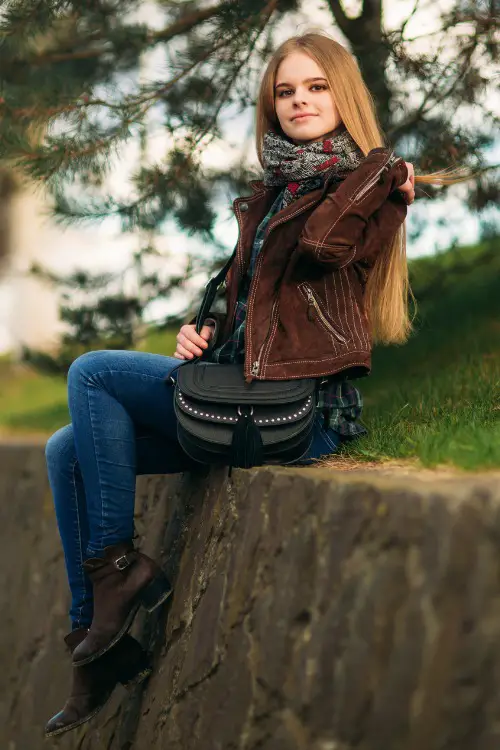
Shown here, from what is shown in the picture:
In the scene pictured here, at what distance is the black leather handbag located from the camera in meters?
2.49

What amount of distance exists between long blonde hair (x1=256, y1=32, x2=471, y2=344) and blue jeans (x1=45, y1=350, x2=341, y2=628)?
396mm

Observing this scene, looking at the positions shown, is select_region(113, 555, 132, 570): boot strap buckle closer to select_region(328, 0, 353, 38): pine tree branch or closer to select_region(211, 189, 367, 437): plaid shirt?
select_region(211, 189, 367, 437): plaid shirt

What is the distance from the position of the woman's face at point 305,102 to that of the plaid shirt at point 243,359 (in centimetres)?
19

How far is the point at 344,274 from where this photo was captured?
264 cm

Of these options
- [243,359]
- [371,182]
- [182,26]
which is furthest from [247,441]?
[182,26]

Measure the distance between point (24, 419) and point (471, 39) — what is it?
3.60m

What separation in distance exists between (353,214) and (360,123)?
399mm

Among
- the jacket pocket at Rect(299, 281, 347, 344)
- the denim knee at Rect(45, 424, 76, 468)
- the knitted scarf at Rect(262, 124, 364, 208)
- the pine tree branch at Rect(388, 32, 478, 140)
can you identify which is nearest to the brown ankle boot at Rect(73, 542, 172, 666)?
the denim knee at Rect(45, 424, 76, 468)

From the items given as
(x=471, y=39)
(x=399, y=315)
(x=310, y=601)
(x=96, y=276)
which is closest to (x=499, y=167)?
(x=471, y=39)

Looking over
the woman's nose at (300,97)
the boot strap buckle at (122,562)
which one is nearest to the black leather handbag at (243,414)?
the boot strap buckle at (122,562)

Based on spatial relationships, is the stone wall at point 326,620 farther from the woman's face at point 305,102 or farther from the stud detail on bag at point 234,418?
the woman's face at point 305,102

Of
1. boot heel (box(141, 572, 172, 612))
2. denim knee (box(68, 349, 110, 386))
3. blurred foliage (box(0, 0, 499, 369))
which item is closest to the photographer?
denim knee (box(68, 349, 110, 386))

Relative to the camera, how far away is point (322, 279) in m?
2.61

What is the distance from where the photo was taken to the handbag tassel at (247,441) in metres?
2.50
